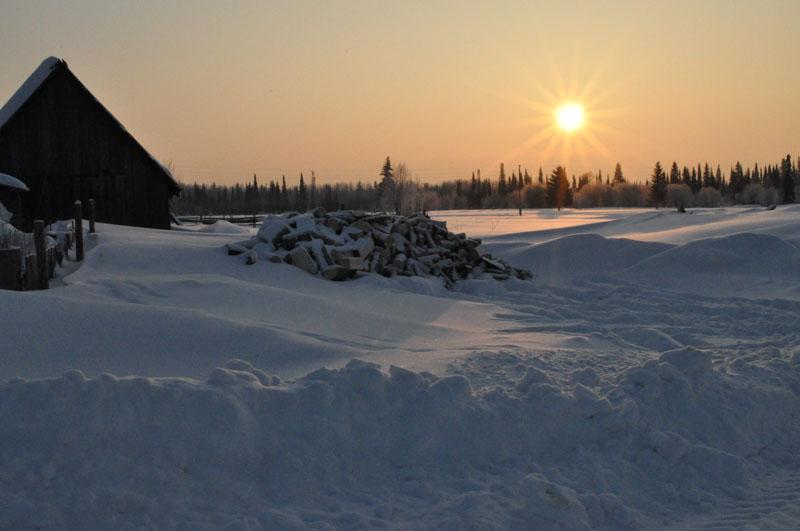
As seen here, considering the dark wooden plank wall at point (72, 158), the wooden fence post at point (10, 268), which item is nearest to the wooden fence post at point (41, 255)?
the wooden fence post at point (10, 268)

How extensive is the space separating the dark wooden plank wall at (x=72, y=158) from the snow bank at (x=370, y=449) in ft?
51.9

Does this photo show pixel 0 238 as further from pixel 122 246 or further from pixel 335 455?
pixel 335 455

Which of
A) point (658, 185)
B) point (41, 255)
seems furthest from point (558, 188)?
point (41, 255)

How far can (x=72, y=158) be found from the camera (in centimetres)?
1769

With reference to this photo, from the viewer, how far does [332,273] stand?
11133mm

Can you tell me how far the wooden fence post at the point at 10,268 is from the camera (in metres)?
7.21

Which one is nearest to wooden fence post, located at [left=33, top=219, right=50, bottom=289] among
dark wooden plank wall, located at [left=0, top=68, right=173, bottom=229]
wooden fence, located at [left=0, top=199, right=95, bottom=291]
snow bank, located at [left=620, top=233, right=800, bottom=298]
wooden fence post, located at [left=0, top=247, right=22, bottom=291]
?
wooden fence, located at [left=0, top=199, right=95, bottom=291]

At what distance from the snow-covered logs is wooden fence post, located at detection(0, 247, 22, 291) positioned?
4450 mm

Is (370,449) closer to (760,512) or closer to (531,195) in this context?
(760,512)

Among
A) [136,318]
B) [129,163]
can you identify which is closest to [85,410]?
[136,318]

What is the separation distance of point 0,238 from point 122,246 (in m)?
2.27

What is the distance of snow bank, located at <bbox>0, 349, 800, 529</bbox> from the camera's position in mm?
3150

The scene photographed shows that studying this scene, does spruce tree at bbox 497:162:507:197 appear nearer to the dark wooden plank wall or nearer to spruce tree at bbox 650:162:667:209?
spruce tree at bbox 650:162:667:209

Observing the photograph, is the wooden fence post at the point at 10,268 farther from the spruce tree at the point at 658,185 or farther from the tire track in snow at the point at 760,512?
the spruce tree at the point at 658,185
